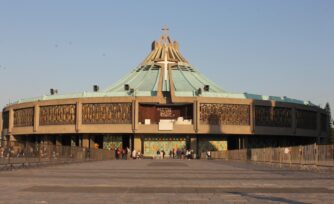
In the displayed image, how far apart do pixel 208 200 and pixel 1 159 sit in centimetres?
1543

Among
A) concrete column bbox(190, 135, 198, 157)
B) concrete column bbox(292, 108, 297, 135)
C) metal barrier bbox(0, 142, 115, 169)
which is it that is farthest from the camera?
concrete column bbox(292, 108, 297, 135)

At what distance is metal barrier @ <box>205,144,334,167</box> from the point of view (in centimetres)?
2658

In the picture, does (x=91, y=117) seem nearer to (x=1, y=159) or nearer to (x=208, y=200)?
(x=1, y=159)

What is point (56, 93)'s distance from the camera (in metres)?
95.1

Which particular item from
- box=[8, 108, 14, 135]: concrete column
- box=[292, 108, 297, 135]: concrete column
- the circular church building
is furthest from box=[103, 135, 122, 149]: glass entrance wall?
box=[292, 108, 297, 135]: concrete column

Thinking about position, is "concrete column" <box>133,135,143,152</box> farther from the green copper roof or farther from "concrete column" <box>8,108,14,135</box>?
"concrete column" <box>8,108,14,135</box>

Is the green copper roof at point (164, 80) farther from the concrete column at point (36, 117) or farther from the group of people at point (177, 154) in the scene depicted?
the group of people at point (177, 154)

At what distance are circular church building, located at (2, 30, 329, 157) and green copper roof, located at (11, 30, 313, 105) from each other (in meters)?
0.26

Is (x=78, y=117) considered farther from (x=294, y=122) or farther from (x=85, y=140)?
(x=294, y=122)

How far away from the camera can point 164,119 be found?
8650 cm

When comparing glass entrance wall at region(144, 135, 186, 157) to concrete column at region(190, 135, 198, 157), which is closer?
concrete column at region(190, 135, 198, 157)

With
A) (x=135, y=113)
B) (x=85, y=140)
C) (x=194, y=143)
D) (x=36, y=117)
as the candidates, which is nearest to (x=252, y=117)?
(x=194, y=143)

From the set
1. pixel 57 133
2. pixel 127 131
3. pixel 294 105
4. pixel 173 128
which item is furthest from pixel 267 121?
pixel 57 133

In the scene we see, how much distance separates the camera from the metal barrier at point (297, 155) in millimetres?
26581
